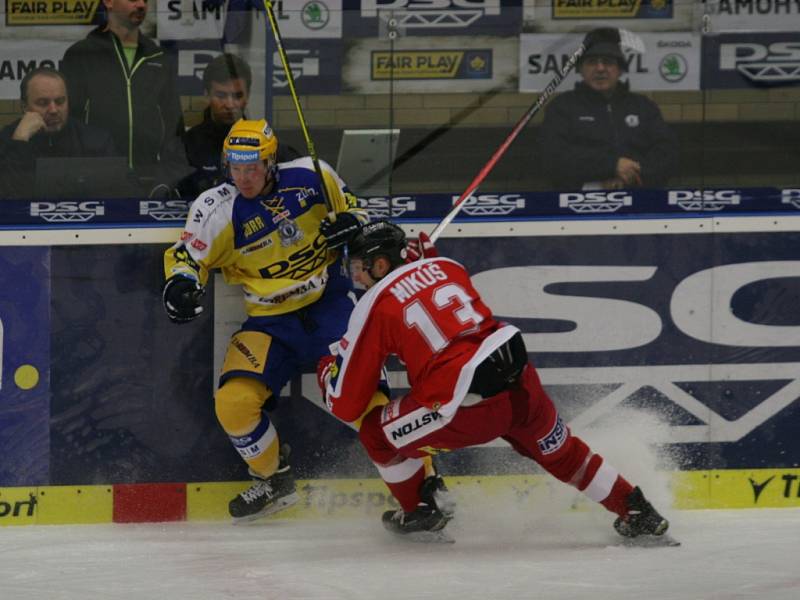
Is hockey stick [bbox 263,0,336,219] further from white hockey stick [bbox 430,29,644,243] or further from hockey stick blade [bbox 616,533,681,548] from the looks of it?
Answer: hockey stick blade [bbox 616,533,681,548]

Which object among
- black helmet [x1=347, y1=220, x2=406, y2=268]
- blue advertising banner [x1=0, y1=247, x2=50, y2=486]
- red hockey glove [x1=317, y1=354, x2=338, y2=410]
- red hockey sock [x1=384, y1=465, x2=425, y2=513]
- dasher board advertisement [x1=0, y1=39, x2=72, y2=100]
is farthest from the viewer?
blue advertising banner [x1=0, y1=247, x2=50, y2=486]

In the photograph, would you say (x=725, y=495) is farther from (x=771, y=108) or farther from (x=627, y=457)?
(x=771, y=108)

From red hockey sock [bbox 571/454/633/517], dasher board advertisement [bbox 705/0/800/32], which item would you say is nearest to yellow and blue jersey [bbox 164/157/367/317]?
red hockey sock [bbox 571/454/633/517]

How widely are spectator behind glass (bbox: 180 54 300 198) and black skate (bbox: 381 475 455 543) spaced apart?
50.1 inches

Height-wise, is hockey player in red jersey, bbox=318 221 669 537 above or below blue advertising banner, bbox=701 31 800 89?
below

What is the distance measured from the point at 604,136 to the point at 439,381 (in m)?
1.30

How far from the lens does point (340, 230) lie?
478 centimetres

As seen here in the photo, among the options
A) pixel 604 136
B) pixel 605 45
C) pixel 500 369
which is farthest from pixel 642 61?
pixel 500 369

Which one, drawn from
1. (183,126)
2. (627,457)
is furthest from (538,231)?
(183,126)

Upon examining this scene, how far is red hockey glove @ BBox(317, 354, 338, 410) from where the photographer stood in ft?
15.3

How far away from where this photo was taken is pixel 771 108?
207 inches

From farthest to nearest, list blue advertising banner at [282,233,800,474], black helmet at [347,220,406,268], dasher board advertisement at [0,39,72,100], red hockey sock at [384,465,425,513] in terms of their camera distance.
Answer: blue advertising banner at [282,233,800,474], dasher board advertisement at [0,39,72,100], red hockey sock at [384,465,425,513], black helmet at [347,220,406,268]

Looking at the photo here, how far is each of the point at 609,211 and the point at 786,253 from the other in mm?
662

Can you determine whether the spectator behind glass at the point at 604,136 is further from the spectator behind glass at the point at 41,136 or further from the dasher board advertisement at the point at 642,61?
the spectator behind glass at the point at 41,136
